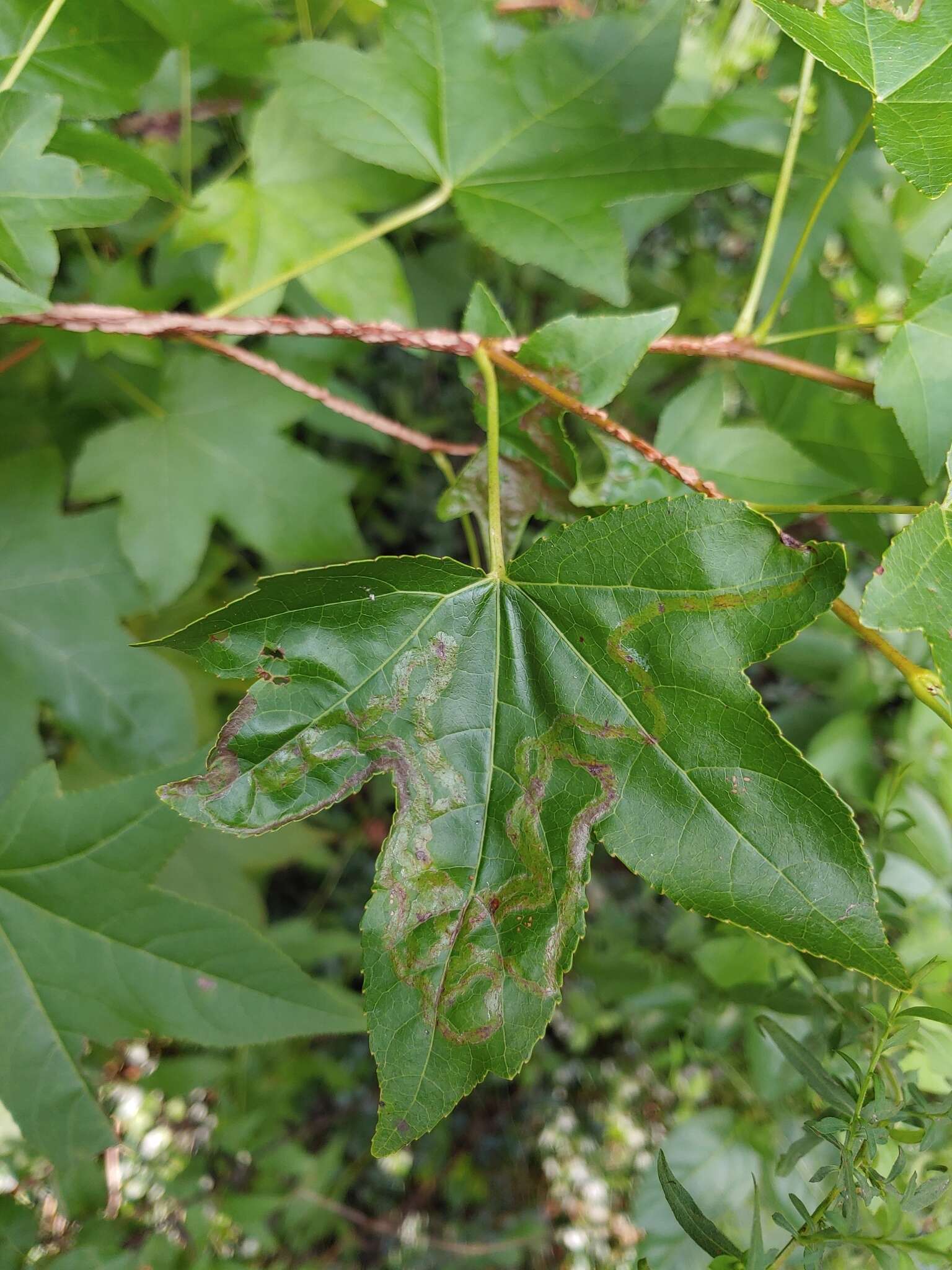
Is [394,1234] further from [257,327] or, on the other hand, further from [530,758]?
[257,327]

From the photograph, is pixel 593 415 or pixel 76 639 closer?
pixel 593 415

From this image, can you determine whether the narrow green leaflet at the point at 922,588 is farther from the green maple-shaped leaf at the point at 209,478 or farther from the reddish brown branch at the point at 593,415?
the green maple-shaped leaf at the point at 209,478

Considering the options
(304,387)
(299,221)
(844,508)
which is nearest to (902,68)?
(844,508)

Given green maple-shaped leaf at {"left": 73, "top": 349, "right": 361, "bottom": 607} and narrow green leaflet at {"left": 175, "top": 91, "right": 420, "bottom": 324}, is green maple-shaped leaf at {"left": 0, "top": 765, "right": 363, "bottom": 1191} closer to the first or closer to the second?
green maple-shaped leaf at {"left": 73, "top": 349, "right": 361, "bottom": 607}

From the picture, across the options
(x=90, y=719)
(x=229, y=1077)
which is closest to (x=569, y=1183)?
(x=229, y=1077)

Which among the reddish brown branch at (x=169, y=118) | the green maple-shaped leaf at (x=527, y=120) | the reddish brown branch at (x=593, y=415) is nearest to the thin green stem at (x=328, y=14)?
the reddish brown branch at (x=169, y=118)

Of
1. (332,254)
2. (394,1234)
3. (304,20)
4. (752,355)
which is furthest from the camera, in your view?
(394,1234)

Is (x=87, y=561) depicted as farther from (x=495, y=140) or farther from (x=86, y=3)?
(x=495, y=140)
